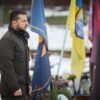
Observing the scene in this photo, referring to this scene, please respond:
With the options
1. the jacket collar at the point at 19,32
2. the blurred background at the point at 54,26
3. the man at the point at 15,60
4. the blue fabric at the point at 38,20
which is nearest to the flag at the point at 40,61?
the blue fabric at the point at 38,20

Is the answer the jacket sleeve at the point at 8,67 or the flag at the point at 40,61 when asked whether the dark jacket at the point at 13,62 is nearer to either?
the jacket sleeve at the point at 8,67

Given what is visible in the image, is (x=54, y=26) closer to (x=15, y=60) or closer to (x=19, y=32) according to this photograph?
(x=19, y=32)

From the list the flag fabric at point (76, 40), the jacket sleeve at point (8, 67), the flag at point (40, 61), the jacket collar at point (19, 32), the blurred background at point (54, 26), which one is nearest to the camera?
the jacket sleeve at point (8, 67)

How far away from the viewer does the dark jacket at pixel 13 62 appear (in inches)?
184

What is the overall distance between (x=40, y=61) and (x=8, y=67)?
5.56ft

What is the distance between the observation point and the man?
4.68m

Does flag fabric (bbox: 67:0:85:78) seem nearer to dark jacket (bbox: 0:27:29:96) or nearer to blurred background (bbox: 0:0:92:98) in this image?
blurred background (bbox: 0:0:92:98)

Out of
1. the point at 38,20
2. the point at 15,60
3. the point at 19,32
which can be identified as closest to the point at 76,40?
the point at 38,20

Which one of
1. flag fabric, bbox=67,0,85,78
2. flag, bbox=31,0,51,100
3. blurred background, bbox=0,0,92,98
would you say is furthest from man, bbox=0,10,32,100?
blurred background, bbox=0,0,92,98

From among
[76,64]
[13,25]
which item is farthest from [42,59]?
[13,25]

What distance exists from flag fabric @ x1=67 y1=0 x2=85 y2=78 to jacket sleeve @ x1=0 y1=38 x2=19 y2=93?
2262 mm

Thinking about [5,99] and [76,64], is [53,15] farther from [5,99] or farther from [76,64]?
[5,99]

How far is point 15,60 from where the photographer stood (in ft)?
15.8

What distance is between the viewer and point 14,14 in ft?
16.2
